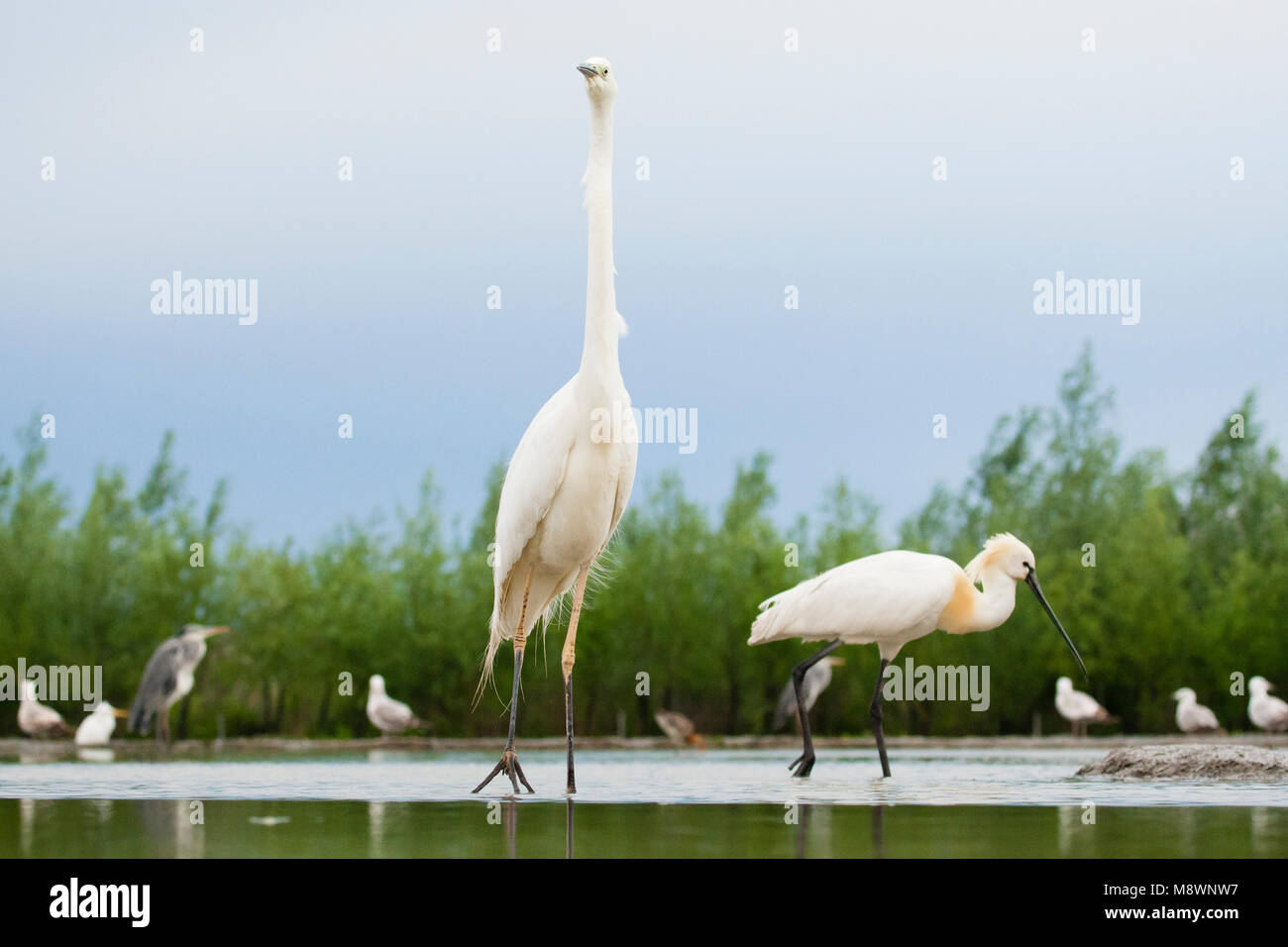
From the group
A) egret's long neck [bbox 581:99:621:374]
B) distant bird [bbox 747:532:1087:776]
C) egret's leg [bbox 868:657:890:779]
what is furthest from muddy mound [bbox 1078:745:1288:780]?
egret's long neck [bbox 581:99:621:374]

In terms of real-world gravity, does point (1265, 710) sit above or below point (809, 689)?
below

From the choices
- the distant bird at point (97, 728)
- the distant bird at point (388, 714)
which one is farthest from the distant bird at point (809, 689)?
the distant bird at point (97, 728)

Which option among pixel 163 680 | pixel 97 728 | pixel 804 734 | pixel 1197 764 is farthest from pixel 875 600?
pixel 97 728

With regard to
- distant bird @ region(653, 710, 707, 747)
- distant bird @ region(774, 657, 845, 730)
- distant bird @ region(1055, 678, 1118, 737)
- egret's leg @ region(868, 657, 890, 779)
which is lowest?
distant bird @ region(653, 710, 707, 747)

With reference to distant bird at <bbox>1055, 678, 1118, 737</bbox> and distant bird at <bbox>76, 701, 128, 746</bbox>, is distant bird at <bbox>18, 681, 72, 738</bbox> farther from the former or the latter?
distant bird at <bbox>1055, 678, 1118, 737</bbox>

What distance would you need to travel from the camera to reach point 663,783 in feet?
32.7

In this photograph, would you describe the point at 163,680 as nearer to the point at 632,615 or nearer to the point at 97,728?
the point at 97,728

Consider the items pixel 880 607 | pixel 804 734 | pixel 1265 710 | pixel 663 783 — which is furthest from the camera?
pixel 1265 710

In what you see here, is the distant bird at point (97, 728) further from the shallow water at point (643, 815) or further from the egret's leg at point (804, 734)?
the egret's leg at point (804, 734)

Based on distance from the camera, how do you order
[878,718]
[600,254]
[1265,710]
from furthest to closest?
[1265,710]
[878,718]
[600,254]

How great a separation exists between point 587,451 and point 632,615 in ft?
47.9

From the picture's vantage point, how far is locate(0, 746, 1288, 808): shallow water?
842 cm

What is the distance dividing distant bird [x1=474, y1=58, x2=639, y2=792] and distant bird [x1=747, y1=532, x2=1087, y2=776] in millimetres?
2961
